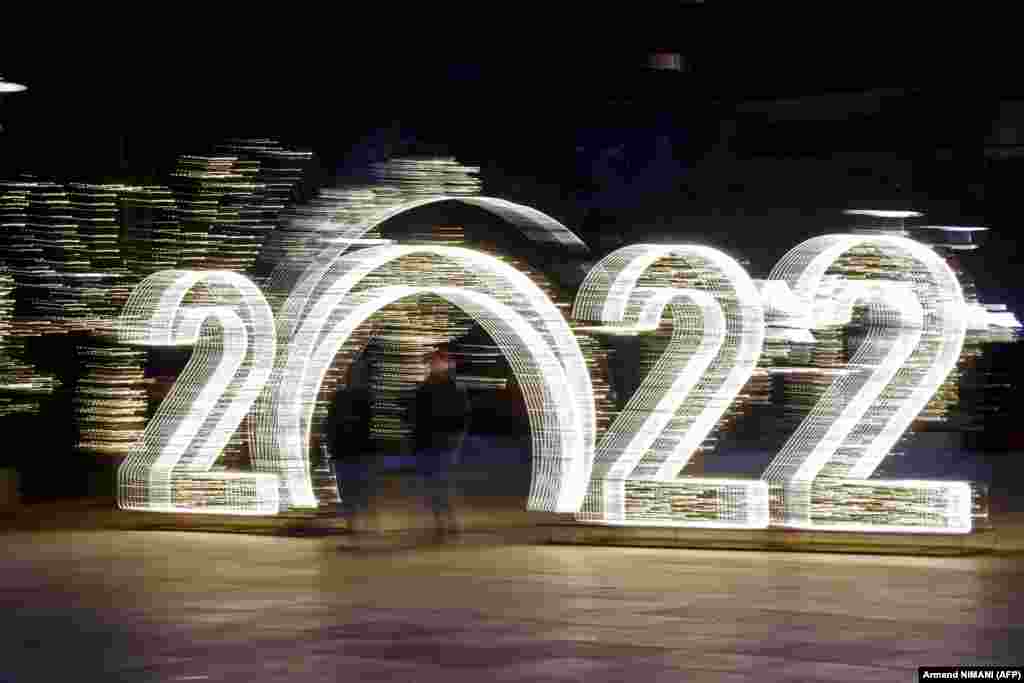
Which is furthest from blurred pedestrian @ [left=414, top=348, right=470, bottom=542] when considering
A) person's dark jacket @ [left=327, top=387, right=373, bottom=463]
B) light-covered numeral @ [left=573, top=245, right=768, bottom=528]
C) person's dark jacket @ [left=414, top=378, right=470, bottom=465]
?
person's dark jacket @ [left=327, top=387, right=373, bottom=463]

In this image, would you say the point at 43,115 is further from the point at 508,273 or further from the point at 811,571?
the point at 811,571

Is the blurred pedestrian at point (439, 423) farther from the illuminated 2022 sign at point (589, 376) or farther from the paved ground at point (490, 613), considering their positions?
the paved ground at point (490, 613)

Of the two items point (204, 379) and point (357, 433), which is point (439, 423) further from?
point (357, 433)

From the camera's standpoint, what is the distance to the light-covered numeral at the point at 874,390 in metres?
14.1

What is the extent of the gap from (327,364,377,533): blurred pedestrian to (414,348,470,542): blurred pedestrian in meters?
0.78

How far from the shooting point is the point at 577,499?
15.0 m

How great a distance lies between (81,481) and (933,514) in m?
9.25

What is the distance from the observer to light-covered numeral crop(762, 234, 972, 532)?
14078 millimetres

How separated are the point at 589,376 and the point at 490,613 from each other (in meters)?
4.18

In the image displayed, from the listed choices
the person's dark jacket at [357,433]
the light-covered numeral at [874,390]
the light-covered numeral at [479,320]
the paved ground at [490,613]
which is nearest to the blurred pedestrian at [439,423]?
the light-covered numeral at [479,320]

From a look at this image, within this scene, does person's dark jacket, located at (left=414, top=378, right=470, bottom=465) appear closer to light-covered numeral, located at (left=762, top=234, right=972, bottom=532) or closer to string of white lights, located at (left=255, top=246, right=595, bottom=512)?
string of white lights, located at (left=255, top=246, right=595, bottom=512)

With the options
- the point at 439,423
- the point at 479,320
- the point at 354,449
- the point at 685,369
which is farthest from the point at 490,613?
the point at 354,449

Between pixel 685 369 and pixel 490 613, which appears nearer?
pixel 490 613

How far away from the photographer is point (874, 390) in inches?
561
